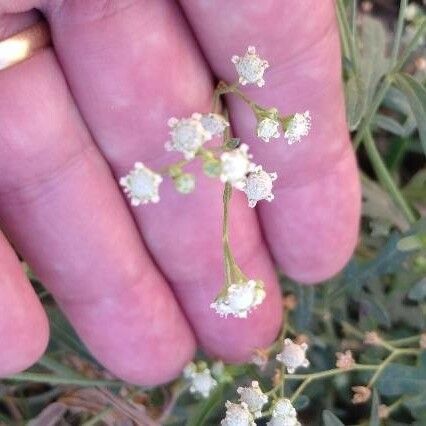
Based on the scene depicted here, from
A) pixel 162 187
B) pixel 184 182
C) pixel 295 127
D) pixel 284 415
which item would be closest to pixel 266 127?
pixel 295 127

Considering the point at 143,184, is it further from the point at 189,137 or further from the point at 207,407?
the point at 207,407

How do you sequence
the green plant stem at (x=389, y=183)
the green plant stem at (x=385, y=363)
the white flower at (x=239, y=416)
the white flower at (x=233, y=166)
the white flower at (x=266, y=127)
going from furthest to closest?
1. the green plant stem at (x=389, y=183)
2. the green plant stem at (x=385, y=363)
3. the white flower at (x=239, y=416)
4. the white flower at (x=266, y=127)
5. the white flower at (x=233, y=166)

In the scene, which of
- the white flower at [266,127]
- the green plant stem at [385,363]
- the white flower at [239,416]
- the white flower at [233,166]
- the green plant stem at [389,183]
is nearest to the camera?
the white flower at [233,166]

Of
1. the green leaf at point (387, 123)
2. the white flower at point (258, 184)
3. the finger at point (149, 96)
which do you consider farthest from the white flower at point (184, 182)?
the green leaf at point (387, 123)

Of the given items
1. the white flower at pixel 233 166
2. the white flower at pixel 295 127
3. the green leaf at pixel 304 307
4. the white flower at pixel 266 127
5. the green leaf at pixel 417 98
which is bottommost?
the green leaf at pixel 304 307

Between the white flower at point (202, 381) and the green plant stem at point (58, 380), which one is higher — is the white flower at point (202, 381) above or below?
below

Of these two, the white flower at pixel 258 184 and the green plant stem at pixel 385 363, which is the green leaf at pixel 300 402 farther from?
the white flower at pixel 258 184

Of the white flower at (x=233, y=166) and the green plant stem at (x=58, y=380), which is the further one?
the green plant stem at (x=58, y=380)

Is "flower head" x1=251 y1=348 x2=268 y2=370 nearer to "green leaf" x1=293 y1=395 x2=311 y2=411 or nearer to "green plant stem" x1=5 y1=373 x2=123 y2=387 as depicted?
"green leaf" x1=293 y1=395 x2=311 y2=411
